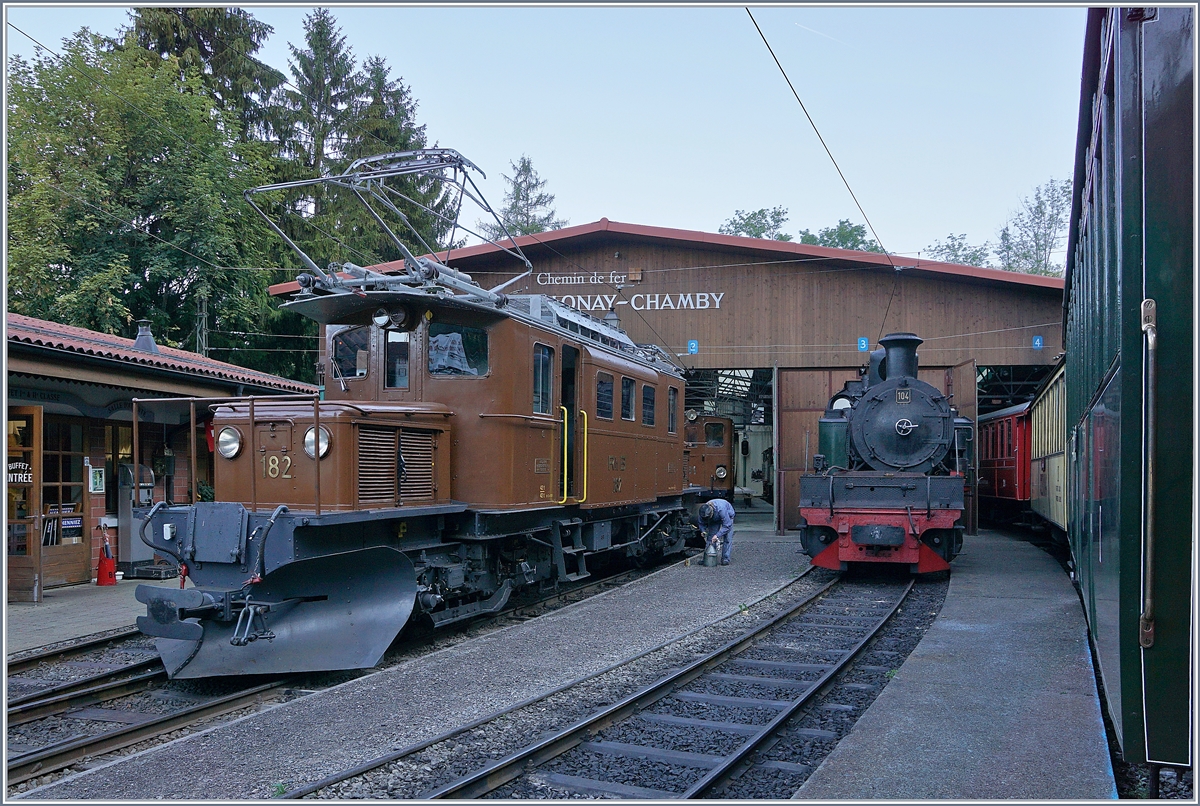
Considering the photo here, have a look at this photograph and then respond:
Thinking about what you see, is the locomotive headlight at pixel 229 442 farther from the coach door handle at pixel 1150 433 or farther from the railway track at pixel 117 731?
the coach door handle at pixel 1150 433

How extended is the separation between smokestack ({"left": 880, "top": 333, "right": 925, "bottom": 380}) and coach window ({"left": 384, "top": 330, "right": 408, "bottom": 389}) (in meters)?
8.00

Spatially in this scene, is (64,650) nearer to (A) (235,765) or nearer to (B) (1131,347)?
(A) (235,765)

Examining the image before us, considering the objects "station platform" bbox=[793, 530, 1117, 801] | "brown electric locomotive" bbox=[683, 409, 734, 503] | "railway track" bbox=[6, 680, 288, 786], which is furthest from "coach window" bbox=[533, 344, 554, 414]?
"brown electric locomotive" bbox=[683, 409, 734, 503]

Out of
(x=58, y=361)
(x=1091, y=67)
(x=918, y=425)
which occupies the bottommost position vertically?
(x=918, y=425)

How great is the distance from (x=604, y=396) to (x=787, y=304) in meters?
11.1

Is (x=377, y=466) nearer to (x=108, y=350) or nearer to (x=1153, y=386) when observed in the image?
(x=1153, y=386)

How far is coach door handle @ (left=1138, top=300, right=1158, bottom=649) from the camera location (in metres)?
3.14

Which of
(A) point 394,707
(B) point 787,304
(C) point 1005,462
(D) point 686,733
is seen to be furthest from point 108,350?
(C) point 1005,462

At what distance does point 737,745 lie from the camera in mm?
5367

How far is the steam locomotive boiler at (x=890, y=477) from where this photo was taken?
1172cm

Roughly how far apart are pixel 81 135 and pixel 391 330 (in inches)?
696

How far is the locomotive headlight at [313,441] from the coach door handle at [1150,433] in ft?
18.1

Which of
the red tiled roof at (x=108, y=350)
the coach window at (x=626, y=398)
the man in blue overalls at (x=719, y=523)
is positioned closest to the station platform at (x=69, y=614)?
the red tiled roof at (x=108, y=350)

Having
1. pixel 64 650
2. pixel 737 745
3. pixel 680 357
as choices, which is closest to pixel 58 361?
pixel 64 650
